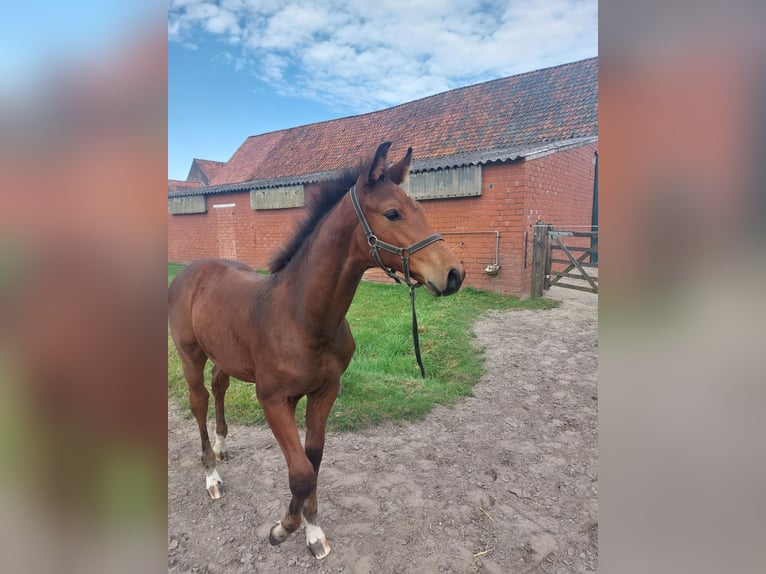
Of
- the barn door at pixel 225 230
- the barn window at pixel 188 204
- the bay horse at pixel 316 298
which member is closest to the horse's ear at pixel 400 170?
the bay horse at pixel 316 298

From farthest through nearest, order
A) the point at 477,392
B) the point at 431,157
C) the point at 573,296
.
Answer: the point at 431,157 → the point at 573,296 → the point at 477,392

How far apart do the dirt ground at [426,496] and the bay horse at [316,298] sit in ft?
0.85

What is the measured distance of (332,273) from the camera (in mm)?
1978

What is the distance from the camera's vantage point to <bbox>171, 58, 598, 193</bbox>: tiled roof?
10891 millimetres

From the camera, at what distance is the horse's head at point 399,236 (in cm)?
177

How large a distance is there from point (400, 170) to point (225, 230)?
46.8 ft

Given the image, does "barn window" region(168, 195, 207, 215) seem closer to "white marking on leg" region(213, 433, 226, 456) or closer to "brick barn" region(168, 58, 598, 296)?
"brick barn" region(168, 58, 598, 296)

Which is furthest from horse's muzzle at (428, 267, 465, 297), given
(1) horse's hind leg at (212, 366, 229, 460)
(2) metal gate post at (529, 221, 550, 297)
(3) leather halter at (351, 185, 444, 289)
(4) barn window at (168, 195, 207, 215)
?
(4) barn window at (168, 195, 207, 215)
